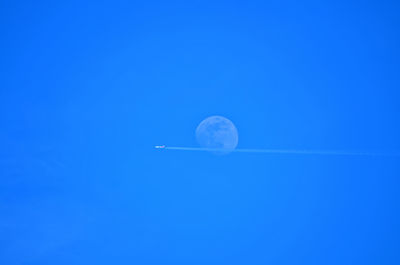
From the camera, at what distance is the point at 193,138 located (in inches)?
125

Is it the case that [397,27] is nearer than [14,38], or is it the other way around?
[14,38]

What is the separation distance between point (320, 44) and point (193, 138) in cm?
161

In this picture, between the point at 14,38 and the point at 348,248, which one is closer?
the point at 14,38

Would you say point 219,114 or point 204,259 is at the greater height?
point 219,114

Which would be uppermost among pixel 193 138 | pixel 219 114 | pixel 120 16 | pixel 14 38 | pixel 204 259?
pixel 120 16

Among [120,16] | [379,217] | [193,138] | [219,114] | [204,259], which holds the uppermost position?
[120,16]

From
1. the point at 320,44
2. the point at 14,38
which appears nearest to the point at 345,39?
the point at 320,44

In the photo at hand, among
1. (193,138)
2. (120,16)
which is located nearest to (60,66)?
(120,16)

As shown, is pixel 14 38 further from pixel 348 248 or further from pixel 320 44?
pixel 348 248

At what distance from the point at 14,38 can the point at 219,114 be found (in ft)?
6.81

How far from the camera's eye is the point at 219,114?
3.20 m

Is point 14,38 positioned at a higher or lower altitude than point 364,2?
lower

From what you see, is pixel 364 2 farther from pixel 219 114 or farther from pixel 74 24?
pixel 74 24

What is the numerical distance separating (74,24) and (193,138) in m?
1.60
